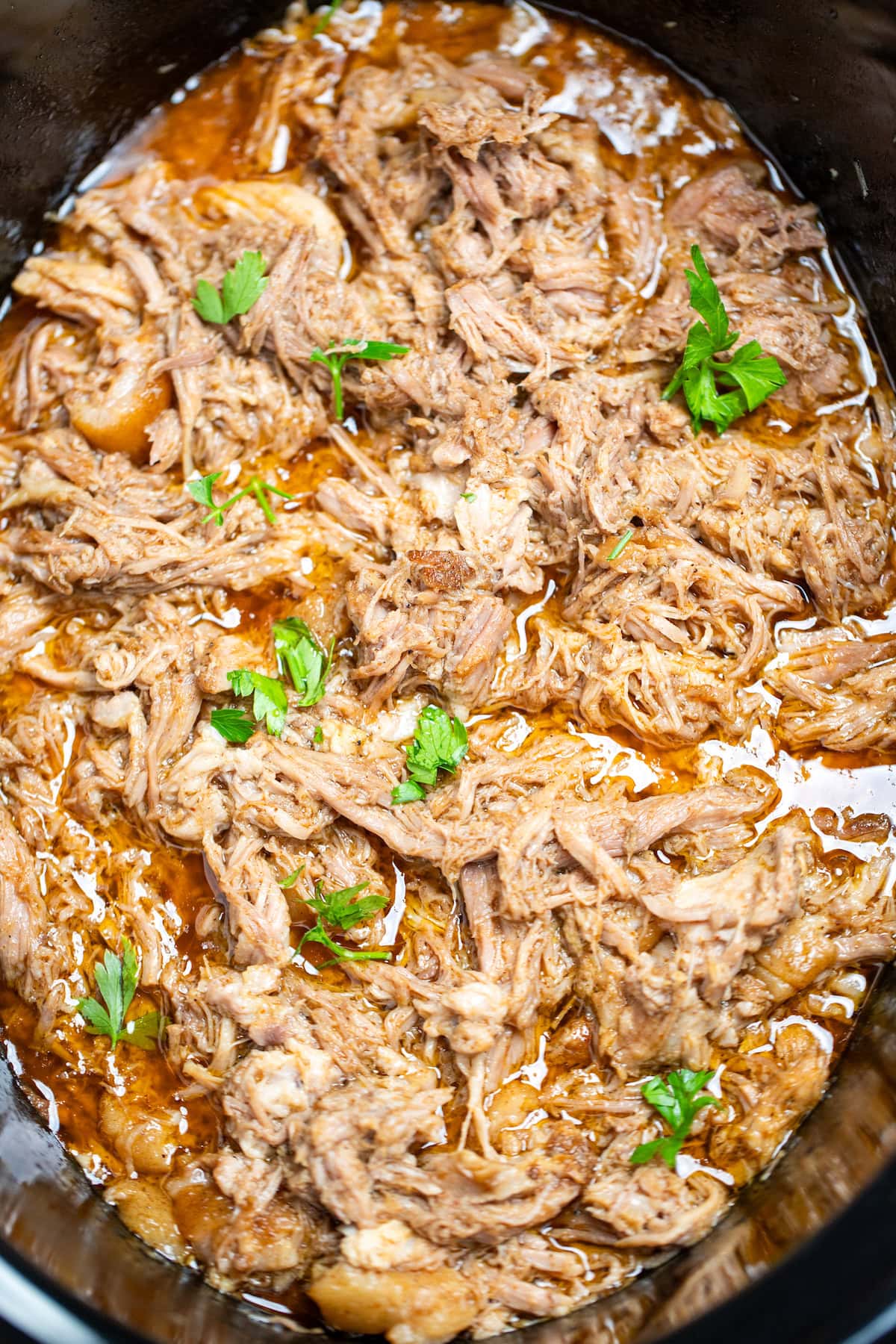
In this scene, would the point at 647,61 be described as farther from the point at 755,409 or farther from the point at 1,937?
the point at 1,937

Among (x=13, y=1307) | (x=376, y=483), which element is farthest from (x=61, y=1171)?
(x=376, y=483)

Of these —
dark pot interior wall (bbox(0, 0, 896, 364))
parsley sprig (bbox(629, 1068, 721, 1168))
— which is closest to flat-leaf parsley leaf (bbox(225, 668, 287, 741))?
parsley sprig (bbox(629, 1068, 721, 1168))

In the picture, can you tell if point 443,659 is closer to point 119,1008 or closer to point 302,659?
point 302,659

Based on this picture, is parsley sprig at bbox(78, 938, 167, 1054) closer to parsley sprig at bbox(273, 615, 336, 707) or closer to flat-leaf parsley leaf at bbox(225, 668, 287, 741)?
flat-leaf parsley leaf at bbox(225, 668, 287, 741)

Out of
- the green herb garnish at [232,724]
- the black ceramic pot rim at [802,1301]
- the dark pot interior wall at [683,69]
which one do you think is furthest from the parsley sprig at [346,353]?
the black ceramic pot rim at [802,1301]

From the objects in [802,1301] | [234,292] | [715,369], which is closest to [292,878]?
[802,1301]

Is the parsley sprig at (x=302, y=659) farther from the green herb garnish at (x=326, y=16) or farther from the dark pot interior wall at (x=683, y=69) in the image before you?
the green herb garnish at (x=326, y=16)

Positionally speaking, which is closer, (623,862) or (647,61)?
(623,862)
